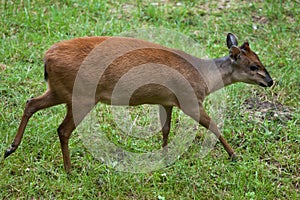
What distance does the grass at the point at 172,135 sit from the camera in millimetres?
4988

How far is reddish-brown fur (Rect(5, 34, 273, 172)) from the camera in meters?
4.80

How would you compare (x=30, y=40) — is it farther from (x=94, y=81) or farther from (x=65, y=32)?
(x=94, y=81)

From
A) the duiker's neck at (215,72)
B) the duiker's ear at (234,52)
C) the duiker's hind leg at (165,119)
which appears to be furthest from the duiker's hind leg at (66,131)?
the duiker's ear at (234,52)

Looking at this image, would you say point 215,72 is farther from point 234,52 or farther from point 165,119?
point 165,119

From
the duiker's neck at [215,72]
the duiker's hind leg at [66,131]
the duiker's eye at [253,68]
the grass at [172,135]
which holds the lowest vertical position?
the grass at [172,135]

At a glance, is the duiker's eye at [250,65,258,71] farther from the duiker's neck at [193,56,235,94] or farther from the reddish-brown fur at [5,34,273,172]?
the duiker's neck at [193,56,235,94]

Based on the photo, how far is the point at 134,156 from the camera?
549 centimetres

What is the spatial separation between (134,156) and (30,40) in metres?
2.55

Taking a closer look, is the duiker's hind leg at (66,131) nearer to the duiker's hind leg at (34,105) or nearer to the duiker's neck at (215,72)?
the duiker's hind leg at (34,105)

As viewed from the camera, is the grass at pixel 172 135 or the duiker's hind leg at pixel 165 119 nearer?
the grass at pixel 172 135

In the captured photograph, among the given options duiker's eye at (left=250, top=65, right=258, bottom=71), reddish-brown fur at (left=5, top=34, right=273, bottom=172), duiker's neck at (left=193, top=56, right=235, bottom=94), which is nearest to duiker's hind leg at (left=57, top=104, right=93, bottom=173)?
reddish-brown fur at (left=5, top=34, right=273, bottom=172)

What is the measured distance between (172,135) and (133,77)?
1.10 metres

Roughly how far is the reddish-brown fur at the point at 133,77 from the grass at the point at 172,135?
0.90 feet

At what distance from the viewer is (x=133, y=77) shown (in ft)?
16.4
